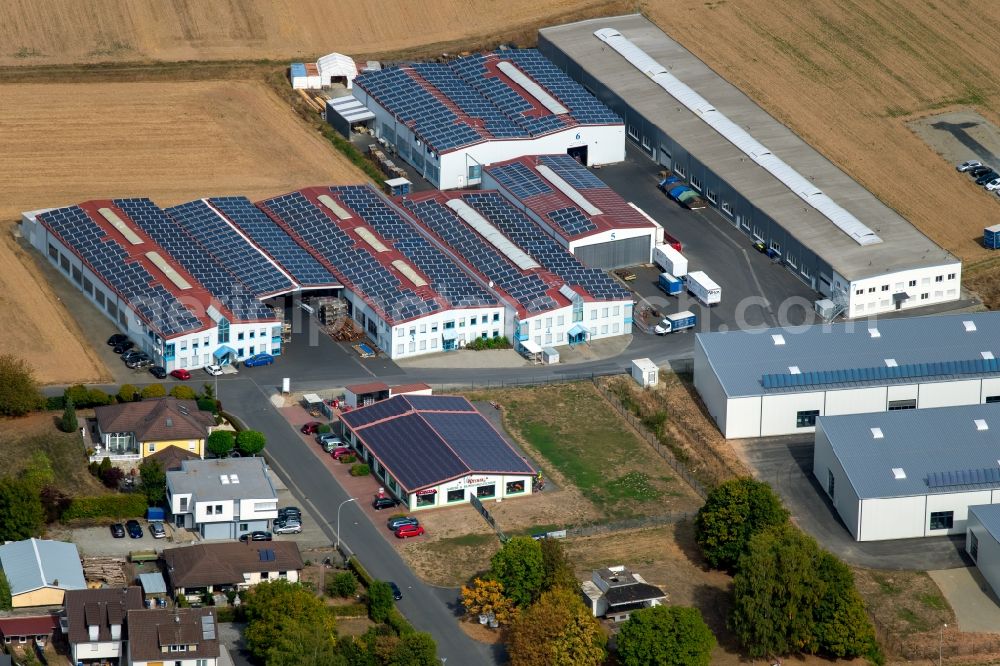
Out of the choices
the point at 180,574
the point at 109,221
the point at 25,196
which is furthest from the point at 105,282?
the point at 180,574

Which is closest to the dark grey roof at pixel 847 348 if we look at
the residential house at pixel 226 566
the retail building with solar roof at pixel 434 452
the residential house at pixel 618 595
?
the retail building with solar roof at pixel 434 452

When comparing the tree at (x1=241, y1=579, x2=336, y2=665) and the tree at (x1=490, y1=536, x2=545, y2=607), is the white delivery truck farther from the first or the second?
the tree at (x1=241, y1=579, x2=336, y2=665)

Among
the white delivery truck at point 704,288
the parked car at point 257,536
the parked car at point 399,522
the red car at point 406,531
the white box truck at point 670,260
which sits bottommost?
the parked car at point 257,536

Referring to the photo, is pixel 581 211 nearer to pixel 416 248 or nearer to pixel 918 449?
pixel 416 248

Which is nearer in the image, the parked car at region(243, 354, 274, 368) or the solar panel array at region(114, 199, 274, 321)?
the parked car at region(243, 354, 274, 368)

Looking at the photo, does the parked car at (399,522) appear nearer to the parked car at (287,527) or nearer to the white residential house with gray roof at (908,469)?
the parked car at (287,527)

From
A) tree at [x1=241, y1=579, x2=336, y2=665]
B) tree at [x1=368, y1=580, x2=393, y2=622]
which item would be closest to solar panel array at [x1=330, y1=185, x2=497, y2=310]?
tree at [x1=368, y1=580, x2=393, y2=622]

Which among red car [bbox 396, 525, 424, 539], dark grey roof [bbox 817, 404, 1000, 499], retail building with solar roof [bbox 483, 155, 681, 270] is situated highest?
retail building with solar roof [bbox 483, 155, 681, 270]
